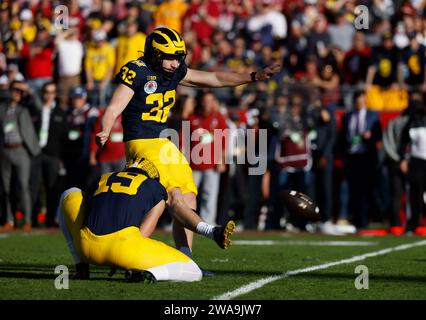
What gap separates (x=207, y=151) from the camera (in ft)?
49.3

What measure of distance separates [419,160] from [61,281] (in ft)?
25.4

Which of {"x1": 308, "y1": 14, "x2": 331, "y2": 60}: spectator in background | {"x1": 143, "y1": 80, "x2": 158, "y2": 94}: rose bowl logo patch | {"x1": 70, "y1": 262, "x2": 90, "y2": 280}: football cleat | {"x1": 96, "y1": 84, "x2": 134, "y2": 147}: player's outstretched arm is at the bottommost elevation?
{"x1": 70, "y1": 262, "x2": 90, "y2": 280}: football cleat

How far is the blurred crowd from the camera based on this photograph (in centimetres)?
1536

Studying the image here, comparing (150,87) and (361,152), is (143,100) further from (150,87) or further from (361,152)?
(361,152)

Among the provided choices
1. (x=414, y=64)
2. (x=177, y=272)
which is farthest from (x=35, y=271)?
(x=414, y=64)

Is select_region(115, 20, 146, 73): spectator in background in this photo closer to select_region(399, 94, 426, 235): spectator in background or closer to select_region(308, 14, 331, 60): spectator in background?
select_region(308, 14, 331, 60): spectator in background

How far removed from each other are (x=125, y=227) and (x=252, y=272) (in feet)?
5.19

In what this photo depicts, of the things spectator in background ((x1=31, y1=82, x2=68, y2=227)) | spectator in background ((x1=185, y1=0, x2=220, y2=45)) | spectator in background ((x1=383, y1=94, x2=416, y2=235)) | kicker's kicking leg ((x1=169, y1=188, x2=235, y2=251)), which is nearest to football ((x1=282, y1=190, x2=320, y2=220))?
kicker's kicking leg ((x1=169, y1=188, x2=235, y2=251))

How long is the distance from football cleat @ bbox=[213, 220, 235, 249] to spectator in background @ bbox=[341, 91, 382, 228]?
25.8 feet

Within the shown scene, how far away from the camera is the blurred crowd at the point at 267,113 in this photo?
605 inches

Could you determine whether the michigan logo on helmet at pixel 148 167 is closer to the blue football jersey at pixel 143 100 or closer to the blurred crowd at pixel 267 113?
the blue football jersey at pixel 143 100
